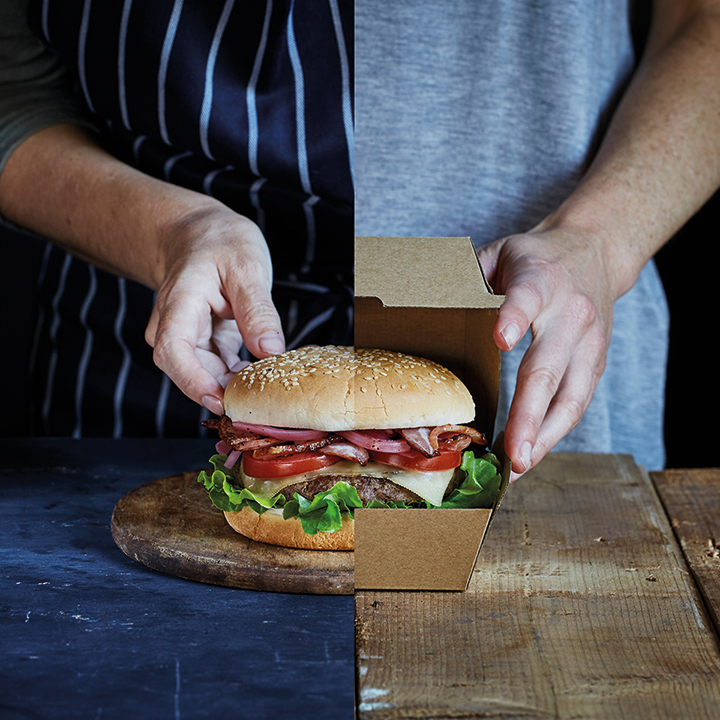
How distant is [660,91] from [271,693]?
1.09 metres

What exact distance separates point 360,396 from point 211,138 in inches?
27.1

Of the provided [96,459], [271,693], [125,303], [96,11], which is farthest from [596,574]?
[96,11]

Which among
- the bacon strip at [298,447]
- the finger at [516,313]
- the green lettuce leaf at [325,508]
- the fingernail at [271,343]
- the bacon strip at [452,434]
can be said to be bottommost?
the green lettuce leaf at [325,508]

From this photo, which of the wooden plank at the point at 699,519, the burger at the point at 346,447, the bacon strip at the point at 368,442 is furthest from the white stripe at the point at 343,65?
the wooden plank at the point at 699,519

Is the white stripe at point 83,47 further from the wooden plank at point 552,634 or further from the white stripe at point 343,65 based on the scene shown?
the wooden plank at point 552,634

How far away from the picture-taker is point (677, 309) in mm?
2121

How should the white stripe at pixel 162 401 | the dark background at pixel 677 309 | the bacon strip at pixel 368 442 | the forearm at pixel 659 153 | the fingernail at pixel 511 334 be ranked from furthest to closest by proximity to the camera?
the dark background at pixel 677 309
the white stripe at pixel 162 401
the forearm at pixel 659 153
the bacon strip at pixel 368 442
the fingernail at pixel 511 334

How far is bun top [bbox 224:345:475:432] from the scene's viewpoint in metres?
0.96

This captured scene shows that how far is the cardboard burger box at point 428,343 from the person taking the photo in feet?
2.03

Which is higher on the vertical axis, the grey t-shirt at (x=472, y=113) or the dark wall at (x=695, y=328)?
the grey t-shirt at (x=472, y=113)

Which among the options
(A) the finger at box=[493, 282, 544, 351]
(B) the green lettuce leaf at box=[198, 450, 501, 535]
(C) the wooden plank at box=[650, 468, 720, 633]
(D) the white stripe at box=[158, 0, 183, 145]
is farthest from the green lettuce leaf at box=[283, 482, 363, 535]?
(D) the white stripe at box=[158, 0, 183, 145]

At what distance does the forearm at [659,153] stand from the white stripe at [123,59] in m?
0.84

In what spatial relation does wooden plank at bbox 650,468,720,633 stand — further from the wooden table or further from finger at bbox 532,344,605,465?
finger at bbox 532,344,605,465

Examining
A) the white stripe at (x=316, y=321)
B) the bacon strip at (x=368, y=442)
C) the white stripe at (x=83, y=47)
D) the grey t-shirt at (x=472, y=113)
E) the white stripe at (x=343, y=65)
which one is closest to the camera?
the grey t-shirt at (x=472, y=113)
